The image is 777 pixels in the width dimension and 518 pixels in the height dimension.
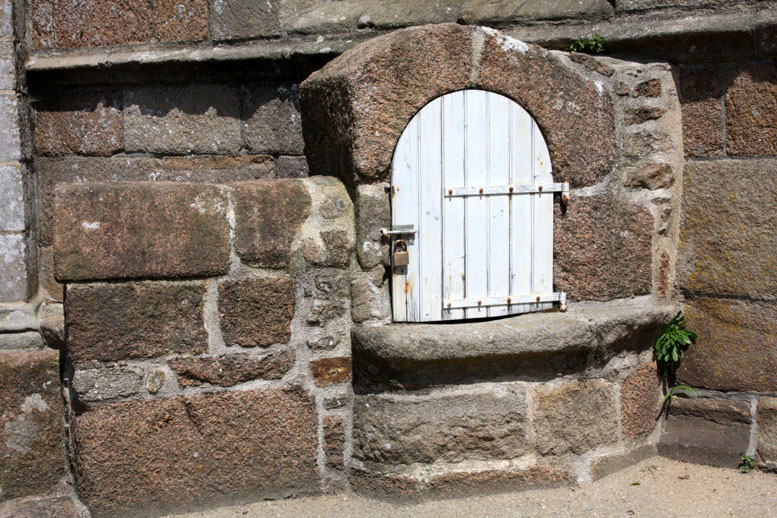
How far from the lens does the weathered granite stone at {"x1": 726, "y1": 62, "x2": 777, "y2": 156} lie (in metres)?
3.18

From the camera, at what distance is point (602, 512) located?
2850 mm

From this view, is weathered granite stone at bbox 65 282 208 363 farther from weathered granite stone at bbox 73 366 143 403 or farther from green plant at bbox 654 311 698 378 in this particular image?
green plant at bbox 654 311 698 378

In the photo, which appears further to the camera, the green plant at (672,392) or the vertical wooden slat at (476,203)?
the green plant at (672,392)

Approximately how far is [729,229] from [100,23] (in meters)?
3.56

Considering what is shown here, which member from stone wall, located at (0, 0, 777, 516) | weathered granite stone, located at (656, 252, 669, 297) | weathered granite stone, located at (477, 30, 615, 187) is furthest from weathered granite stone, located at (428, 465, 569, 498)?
weathered granite stone, located at (477, 30, 615, 187)

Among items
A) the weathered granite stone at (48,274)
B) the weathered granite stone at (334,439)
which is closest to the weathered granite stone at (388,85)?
the weathered granite stone at (334,439)

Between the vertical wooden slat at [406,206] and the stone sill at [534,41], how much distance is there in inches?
43.4

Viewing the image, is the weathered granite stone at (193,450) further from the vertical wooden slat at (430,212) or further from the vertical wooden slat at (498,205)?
the vertical wooden slat at (498,205)

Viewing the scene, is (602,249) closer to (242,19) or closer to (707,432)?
(707,432)

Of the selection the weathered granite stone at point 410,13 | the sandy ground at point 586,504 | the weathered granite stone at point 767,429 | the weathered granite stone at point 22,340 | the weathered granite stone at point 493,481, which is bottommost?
the sandy ground at point 586,504

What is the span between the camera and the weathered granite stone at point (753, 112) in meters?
3.18

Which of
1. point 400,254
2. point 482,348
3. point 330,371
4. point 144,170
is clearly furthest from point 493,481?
point 144,170

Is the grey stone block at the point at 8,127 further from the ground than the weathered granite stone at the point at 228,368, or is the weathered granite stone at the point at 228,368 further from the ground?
the grey stone block at the point at 8,127

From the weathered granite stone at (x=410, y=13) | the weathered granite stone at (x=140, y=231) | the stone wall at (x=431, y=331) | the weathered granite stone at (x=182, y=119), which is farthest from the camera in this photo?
the weathered granite stone at (x=182, y=119)
